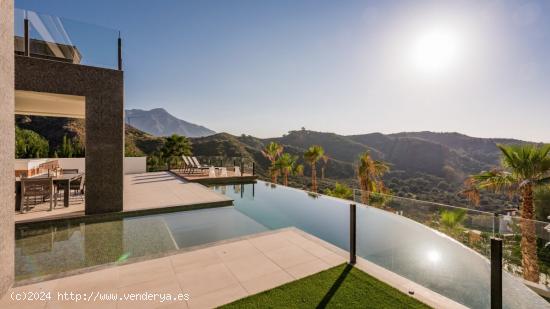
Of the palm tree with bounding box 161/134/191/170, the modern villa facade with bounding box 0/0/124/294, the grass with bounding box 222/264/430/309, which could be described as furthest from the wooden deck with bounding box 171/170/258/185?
the grass with bounding box 222/264/430/309

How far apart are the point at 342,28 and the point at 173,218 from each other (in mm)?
10174

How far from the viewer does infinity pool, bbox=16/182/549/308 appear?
3041mm

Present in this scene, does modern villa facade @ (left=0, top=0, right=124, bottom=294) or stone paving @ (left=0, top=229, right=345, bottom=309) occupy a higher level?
modern villa facade @ (left=0, top=0, right=124, bottom=294)

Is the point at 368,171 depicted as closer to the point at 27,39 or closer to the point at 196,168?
the point at 196,168

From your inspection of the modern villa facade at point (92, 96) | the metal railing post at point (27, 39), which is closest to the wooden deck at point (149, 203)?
the modern villa facade at point (92, 96)

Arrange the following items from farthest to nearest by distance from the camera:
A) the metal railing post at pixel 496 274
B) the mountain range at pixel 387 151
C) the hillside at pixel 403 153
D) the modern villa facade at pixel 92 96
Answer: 1. the hillside at pixel 403 153
2. the mountain range at pixel 387 151
3. the modern villa facade at pixel 92 96
4. the metal railing post at pixel 496 274

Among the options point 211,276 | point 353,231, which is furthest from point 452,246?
point 211,276

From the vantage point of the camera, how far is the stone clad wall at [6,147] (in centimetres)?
276

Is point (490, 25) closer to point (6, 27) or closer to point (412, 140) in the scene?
point (6, 27)

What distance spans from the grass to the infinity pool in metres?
0.64

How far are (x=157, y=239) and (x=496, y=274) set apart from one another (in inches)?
211

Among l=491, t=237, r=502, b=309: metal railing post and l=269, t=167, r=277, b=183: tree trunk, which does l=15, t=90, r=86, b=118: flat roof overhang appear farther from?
l=269, t=167, r=277, b=183: tree trunk

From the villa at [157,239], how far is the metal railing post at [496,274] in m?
0.01

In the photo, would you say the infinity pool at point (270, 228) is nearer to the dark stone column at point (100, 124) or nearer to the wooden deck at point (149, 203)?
the wooden deck at point (149, 203)
